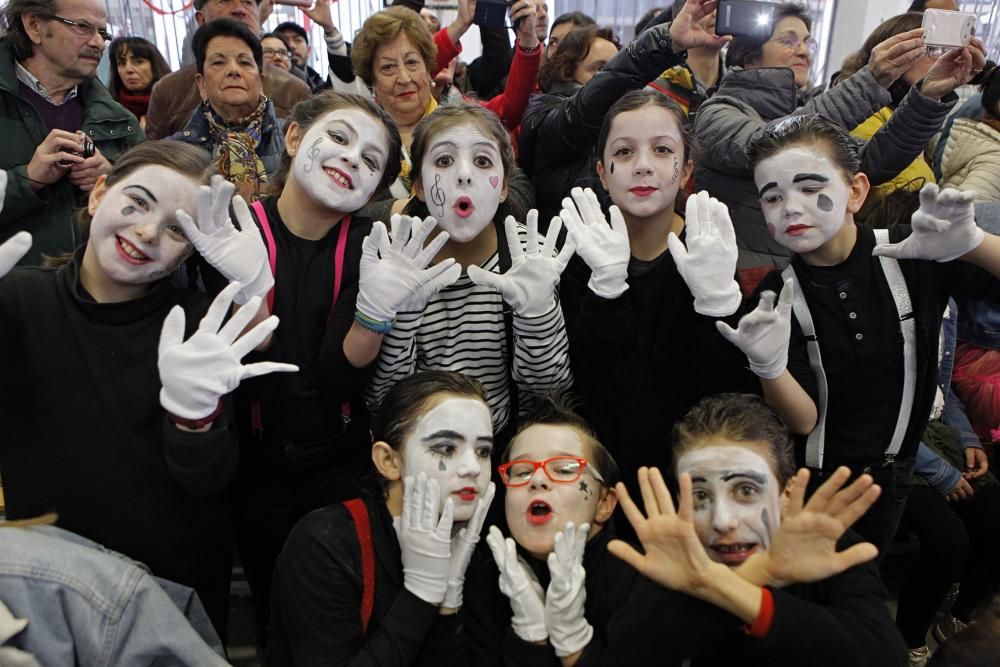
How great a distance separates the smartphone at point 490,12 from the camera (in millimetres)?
3008

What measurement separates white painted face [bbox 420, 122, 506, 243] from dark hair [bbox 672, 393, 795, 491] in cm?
69

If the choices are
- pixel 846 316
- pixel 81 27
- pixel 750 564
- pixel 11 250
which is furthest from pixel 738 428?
pixel 81 27

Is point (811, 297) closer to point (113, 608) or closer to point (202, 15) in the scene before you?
point (113, 608)

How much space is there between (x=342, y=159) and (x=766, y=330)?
1.04 m

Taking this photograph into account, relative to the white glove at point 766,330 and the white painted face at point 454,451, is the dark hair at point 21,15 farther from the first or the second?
the white glove at point 766,330

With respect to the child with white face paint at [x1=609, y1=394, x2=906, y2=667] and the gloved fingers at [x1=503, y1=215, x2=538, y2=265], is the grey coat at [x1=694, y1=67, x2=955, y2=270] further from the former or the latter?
the child with white face paint at [x1=609, y1=394, x2=906, y2=667]

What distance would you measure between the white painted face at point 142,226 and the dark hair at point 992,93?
8.67 feet

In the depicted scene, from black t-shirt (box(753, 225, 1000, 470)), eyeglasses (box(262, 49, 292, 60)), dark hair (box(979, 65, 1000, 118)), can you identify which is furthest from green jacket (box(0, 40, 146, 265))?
dark hair (box(979, 65, 1000, 118))

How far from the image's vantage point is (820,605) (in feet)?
4.59

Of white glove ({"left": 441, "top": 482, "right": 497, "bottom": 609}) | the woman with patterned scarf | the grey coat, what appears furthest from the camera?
the woman with patterned scarf

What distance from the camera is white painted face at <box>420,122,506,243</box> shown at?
75.0 inches

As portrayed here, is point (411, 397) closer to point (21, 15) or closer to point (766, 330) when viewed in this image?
point (766, 330)

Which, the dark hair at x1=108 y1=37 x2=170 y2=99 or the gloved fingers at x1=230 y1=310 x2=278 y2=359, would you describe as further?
the dark hair at x1=108 y1=37 x2=170 y2=99

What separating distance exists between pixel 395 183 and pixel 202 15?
1.52 meters
